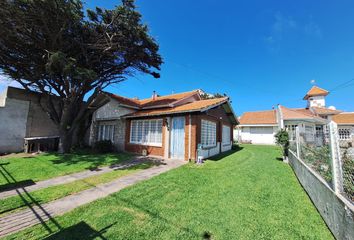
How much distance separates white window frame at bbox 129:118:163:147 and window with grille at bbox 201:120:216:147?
321 cm

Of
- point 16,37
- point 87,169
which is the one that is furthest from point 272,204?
point 16,37

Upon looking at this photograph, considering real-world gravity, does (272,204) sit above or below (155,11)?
below

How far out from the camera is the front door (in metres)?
11.6

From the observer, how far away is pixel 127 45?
13422 millimetres

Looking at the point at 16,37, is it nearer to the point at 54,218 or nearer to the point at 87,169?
the point at 87,169

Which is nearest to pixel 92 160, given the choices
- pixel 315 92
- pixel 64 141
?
pixel 64 141

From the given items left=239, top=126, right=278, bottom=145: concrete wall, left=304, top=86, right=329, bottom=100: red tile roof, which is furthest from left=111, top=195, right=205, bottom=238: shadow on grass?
left=304, top=86, right=329, bottom=100: red tile roof

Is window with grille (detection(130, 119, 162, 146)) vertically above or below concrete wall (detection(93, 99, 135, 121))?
below

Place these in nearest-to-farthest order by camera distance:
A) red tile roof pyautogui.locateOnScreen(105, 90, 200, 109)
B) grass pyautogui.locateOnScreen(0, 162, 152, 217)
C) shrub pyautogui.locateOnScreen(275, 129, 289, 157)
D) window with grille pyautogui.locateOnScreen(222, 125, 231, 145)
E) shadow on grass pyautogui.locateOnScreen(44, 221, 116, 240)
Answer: shadow on grass pyautogui.locateOnScreen(44, 221, 116, 240) < grass pyautogui.locateOnScreen(0, 162, 152, 217) < shrub pyautogui.locateOnScreen(275, 129, 289, 157) < red tile roof pyautogui.locateOnScreen(105, 90, 200, 109) < window with grille pyautogui.locateOnScreen(222, 125, 231, 145)

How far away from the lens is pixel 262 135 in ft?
96.9

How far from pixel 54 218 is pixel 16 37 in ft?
42.3

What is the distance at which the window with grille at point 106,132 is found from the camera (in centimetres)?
1714

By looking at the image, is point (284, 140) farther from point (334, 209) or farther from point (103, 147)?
point (103, 147)

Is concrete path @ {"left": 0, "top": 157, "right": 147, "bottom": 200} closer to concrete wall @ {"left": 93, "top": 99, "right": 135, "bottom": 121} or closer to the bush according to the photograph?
the bush
